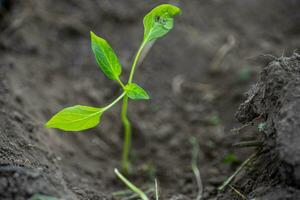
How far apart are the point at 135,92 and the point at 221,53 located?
1534 mm

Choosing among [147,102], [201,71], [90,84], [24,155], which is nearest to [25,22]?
[90,84]

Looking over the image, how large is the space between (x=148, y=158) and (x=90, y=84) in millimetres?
683

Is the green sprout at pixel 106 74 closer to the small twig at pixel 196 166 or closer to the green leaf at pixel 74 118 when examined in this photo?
the green leaf at pixel 74 118

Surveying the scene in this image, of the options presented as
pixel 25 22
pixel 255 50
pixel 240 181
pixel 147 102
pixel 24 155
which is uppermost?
pixel 255 50

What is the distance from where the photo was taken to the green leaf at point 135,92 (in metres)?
1.51

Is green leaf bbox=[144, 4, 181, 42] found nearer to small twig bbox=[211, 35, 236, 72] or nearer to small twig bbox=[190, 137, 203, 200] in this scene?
small twig bbox=[190, 137, 203, 200]

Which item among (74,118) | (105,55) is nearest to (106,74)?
(105,55)

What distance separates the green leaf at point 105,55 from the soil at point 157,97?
45 centimetres

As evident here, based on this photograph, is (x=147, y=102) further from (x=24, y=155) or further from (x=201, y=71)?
(x=24, y=155)

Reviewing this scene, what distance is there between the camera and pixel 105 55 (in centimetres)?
154

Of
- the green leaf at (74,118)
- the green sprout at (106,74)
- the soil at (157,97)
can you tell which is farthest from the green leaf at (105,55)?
the soil at (157,97)

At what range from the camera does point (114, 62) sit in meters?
1.57

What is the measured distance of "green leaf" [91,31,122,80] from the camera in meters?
1.52

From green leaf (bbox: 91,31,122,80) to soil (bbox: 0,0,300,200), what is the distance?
446mm
